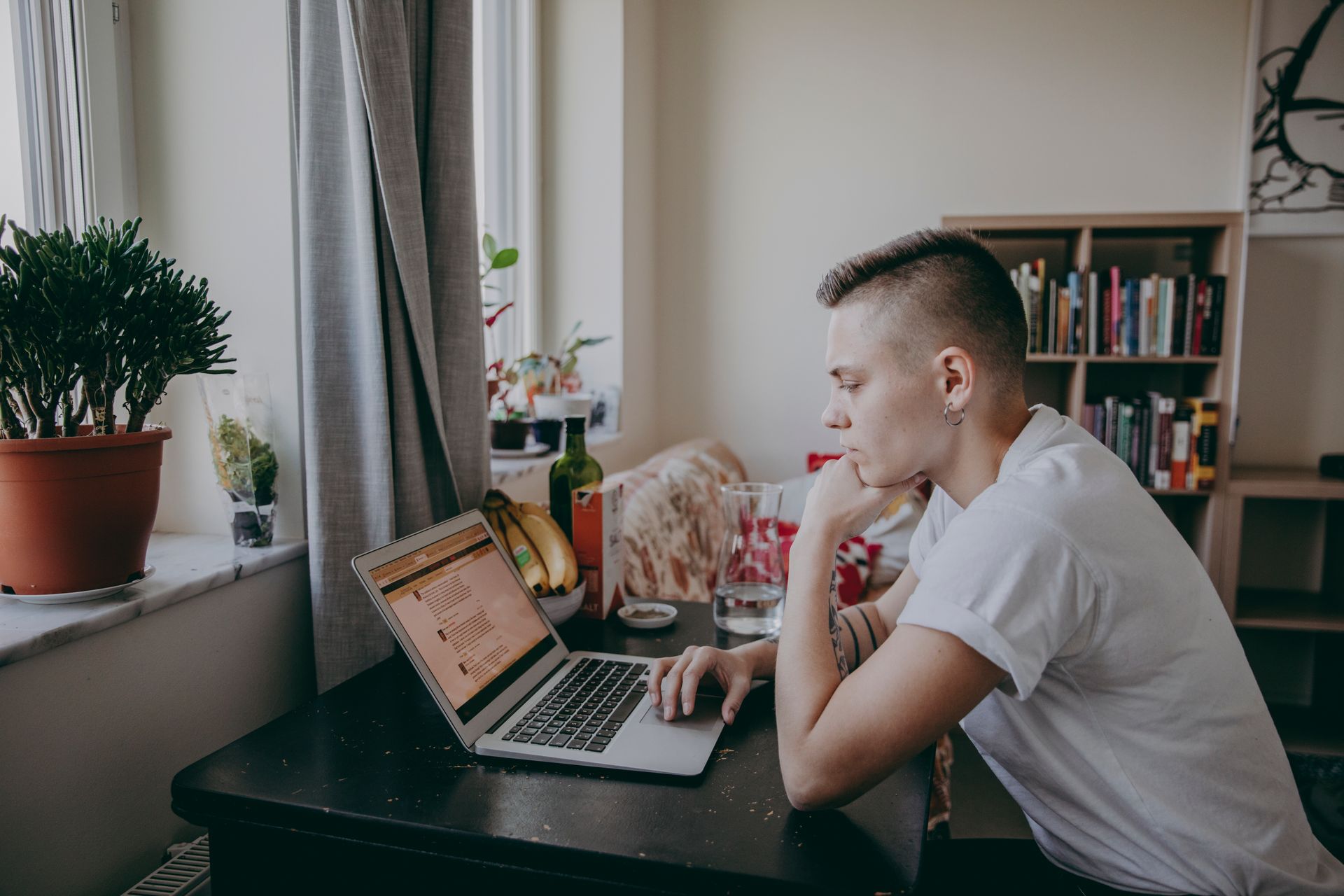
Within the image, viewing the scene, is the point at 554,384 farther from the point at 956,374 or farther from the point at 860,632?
the point at 956,374

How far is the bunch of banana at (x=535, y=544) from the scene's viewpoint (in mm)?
1296

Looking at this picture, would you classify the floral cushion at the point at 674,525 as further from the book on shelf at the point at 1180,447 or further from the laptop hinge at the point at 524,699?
the book on shelf at the point at 1180,447

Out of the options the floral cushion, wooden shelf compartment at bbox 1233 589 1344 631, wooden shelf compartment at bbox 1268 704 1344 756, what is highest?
the floral cushion

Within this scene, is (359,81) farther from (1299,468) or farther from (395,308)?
(1299,468)

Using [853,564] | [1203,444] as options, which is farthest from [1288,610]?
[853,564]

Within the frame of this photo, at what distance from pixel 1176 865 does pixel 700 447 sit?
230cm

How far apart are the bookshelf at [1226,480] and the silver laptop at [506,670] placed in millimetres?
2273

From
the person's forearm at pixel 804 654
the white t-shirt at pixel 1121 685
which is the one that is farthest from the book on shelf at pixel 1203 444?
the person's forearm at pixel 804 654

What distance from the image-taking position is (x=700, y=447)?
10.1 feet

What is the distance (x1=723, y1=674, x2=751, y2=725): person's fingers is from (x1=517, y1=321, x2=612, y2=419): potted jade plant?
4.96 feet

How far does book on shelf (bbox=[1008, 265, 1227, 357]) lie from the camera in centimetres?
283

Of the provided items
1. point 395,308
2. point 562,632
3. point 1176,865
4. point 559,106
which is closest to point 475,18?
point 559,106

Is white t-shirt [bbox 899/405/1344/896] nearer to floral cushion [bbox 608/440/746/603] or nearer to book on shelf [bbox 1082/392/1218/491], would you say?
floral cushion [bbox 608/440/746/603]

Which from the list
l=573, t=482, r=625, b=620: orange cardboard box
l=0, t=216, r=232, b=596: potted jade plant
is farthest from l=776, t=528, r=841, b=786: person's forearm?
l=0, t=216, r=232, b=596: potted jade plant
